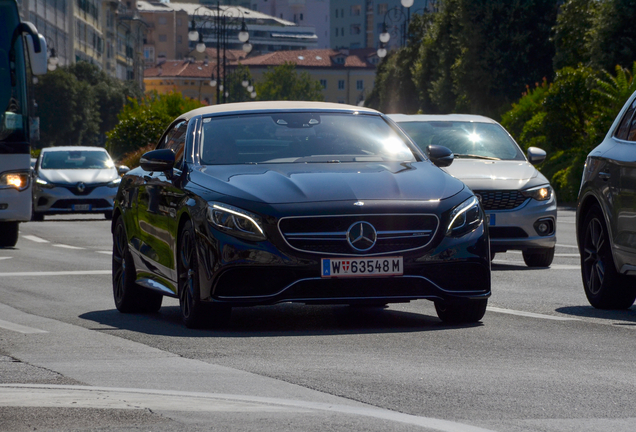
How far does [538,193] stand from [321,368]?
824cm

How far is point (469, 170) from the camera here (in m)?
15.0

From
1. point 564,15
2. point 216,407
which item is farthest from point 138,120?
point 216,407

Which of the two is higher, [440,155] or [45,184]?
[440,155]

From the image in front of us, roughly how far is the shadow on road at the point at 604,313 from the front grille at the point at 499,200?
4.19 metres

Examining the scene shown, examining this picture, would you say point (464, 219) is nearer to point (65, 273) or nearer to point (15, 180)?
point (65, 273)

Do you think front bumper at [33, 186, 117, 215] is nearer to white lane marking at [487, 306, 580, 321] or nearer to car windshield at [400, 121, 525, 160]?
car windshield at [400, 121, 525, 160]

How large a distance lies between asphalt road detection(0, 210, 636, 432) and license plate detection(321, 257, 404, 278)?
1.27 feet

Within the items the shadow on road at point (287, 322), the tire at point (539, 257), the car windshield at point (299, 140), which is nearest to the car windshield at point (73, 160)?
the tire at point (539, 257)

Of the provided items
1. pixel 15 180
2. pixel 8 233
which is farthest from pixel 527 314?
pixel 8 233

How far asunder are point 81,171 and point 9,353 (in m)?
22.5

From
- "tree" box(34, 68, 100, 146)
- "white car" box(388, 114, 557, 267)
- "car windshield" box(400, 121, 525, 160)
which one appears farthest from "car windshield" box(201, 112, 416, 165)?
"tree" box(34, 68, 100, 146)

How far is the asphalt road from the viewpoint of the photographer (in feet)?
17.9

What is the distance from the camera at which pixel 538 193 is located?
48.4 feet

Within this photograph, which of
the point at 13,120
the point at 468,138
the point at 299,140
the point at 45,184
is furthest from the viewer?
the point at 45,184
